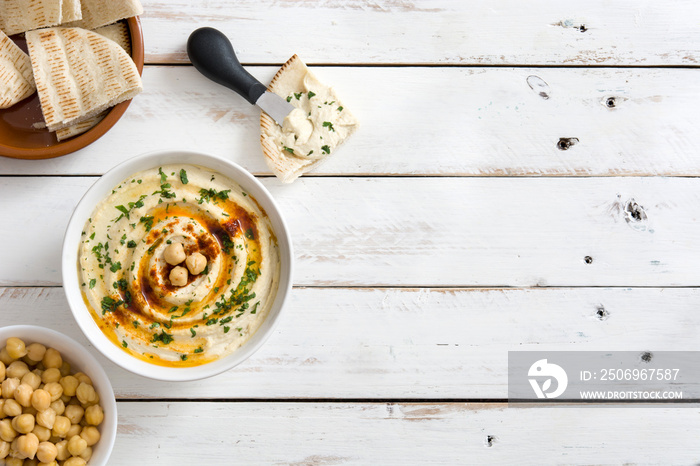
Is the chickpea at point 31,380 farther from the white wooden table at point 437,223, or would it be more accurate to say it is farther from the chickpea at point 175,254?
the chickpea at point 175,254

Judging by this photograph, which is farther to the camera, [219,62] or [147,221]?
[219,62]

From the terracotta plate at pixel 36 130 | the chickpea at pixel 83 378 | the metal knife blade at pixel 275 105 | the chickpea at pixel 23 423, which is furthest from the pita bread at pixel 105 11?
the chickpea at pixel 23 423

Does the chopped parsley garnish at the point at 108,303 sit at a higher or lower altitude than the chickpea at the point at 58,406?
higher

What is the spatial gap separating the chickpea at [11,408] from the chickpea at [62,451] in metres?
0.14

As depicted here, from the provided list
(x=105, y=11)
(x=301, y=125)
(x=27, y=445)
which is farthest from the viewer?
(x=301, y=125)

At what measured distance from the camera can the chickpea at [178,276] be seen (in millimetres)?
1688

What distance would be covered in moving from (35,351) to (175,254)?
1.63 ft

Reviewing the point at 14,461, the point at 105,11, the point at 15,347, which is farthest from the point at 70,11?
the point at 14,461

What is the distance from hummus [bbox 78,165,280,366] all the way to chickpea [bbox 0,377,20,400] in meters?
0.28

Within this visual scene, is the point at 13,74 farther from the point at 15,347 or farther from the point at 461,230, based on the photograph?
the point at 461,230

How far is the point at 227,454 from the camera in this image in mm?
1995

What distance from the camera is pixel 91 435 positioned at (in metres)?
1.74

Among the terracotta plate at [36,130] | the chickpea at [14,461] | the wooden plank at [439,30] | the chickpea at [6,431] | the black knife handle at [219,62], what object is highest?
the wooden plank at [439,30]

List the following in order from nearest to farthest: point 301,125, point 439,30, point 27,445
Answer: point 27,445 < point 301,125 < point 439,30
